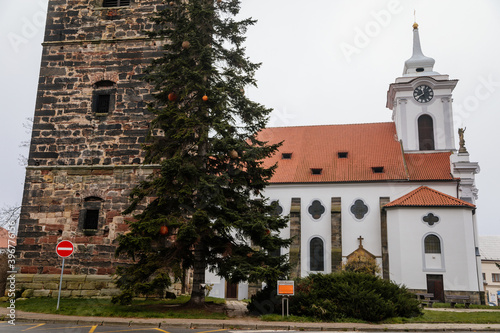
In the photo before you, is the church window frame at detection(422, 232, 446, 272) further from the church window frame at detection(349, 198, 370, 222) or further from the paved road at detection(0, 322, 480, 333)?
the paved road at detection(0, 322, 480, 333)

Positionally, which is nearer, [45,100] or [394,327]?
[394,327]

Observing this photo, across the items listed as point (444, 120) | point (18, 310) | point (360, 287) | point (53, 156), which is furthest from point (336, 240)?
point (18, 310)

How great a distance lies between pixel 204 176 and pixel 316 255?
18030 millimetres

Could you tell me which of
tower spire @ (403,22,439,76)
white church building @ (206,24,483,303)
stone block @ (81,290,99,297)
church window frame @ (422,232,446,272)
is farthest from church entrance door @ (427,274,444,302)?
stone block @ (81,290,99,297)

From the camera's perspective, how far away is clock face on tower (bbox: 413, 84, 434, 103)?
33.2 m

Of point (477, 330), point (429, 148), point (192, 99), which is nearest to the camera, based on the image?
point (477, 330)

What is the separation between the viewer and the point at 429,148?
32000 millimetres

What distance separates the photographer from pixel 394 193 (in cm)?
2897

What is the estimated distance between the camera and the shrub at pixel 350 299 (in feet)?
40.0

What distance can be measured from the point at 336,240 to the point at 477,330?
17.3 metres

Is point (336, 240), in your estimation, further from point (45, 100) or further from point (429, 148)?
point (45, 100)

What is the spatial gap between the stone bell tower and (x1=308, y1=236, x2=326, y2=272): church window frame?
51.5 ft

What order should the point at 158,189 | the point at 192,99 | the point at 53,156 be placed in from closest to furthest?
the point at 158,189, the point at 192,99, the point at 53,156

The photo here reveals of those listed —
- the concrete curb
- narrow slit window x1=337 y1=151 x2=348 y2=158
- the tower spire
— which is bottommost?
the concrete curb
